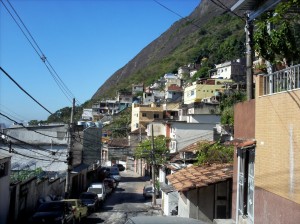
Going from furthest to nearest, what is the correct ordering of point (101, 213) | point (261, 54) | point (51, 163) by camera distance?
1. point (51, 163)
2. point (101, 213)
3. point (261, 54)

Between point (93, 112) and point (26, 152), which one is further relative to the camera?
point (93, 112)

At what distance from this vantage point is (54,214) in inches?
827

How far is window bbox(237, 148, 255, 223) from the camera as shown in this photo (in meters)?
12.6

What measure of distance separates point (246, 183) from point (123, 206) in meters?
21.7

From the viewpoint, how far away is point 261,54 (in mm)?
12195

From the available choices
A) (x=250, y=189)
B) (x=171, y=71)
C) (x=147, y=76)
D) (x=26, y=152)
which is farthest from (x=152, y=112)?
(x=147, y=76)

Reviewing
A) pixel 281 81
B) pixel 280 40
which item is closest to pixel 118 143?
pixel 280 40

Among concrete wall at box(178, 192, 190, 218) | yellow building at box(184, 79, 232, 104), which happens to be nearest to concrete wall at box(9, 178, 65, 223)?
concrete wall at box(178, 192, 190, 218)

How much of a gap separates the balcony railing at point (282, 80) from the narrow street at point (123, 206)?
15.8 meters

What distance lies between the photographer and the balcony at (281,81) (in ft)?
32.1

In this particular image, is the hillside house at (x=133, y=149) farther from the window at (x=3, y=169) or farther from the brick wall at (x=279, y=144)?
the brick wall at (x=279, y=144)

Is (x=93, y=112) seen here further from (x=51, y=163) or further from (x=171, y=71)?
(x=51, y=163)

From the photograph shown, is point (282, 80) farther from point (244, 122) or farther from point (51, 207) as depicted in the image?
point (51, 207)

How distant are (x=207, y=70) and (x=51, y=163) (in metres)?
76.2
